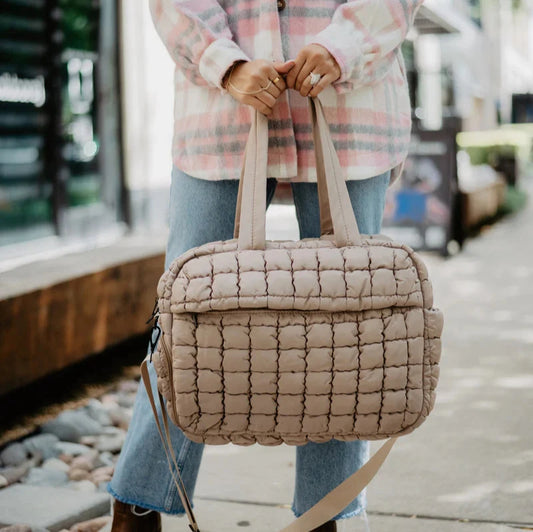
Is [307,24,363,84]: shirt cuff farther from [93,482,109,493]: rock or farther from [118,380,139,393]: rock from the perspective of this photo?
[118,380,139,393]: rock

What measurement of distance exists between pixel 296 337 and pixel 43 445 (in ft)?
6.14

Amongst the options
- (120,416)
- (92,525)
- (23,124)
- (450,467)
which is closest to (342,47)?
(92,525)

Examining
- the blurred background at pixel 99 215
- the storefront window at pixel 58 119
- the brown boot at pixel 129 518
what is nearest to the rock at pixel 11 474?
the blurred background at pixel 99 215

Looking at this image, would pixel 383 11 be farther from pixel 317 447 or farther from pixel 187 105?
pixel 317 447

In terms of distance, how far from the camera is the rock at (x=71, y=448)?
3.18m

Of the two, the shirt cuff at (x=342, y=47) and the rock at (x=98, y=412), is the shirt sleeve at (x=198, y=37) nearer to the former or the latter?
the shirt cuff at (x=342, y=47)

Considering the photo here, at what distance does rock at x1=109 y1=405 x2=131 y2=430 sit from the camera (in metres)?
3.53

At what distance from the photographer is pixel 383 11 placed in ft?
6.04

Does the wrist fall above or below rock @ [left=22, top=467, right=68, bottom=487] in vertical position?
above

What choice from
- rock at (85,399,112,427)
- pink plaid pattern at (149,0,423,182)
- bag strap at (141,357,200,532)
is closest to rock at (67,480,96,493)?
rock at (85,399,112,427)

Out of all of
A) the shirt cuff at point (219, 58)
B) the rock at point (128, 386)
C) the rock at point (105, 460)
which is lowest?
the rock at point (105, 460)

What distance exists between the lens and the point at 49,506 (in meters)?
2.55

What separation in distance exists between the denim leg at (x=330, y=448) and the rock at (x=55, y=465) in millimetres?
1206

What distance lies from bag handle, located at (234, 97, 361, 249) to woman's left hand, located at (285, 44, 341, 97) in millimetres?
47
